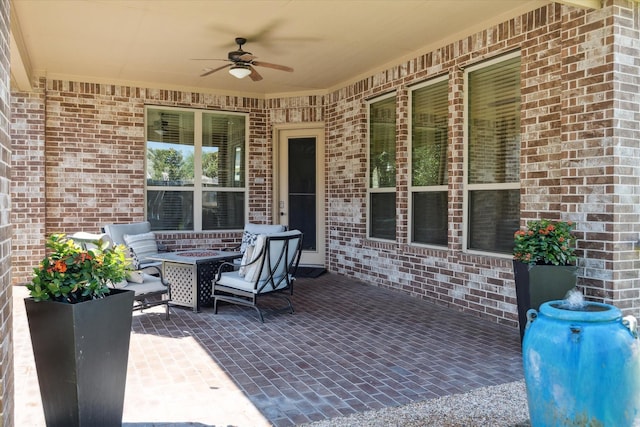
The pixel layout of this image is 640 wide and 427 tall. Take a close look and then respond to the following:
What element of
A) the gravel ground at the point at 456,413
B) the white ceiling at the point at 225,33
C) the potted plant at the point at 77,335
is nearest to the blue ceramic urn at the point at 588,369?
the gravel ground at the point at 456,413

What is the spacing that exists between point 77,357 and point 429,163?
478cm

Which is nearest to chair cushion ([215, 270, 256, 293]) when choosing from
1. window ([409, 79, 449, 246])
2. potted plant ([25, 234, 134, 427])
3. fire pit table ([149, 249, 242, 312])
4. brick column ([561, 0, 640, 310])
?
fire pit table ([149, 249, 242, 312])

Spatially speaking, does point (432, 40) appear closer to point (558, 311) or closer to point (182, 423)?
point (558, 311)

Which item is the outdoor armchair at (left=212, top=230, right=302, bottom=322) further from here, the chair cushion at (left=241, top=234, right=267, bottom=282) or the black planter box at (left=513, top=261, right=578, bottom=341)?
the black planter box at (left=513, top=261, right=578, bottom=341)

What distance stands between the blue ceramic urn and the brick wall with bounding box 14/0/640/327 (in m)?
1.84

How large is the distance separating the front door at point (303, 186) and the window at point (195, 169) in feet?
2.22

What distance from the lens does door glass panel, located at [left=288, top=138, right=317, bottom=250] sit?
27.6 feet

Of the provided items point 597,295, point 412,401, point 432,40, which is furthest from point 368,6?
point 412,401

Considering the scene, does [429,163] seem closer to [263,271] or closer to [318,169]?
[263,271]

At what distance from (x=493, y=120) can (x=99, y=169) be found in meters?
5.62

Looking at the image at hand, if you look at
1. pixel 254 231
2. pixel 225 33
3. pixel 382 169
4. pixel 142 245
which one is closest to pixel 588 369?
pixel 225 33

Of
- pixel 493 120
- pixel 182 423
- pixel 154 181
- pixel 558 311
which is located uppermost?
pixel 493 120

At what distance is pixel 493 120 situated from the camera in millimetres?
5195

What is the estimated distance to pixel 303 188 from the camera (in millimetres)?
8492
